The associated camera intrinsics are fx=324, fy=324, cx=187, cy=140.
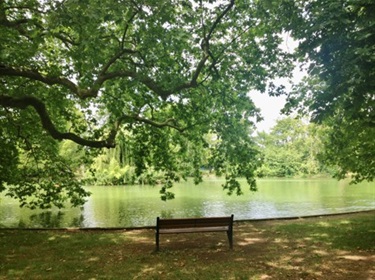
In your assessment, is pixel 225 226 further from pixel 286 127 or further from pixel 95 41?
pixel 286 127

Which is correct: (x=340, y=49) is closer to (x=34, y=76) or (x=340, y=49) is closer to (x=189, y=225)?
(x=189, y=225)

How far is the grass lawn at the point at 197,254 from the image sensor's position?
6.06 meters

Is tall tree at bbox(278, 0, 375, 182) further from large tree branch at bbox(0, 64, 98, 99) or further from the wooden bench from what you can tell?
large tree branch at bbox(0, 64, 98, 99)

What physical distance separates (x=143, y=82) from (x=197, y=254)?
4.46 m

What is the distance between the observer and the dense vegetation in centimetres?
620

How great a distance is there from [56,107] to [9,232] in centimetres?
434

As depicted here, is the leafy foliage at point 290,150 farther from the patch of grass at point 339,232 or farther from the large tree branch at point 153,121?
the large tree branch at point 153,121

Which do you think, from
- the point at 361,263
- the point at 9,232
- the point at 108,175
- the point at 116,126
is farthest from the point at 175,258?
the point at 108,175

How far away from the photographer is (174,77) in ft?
31.1

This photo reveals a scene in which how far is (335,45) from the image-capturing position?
608cm

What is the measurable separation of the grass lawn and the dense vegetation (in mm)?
2572

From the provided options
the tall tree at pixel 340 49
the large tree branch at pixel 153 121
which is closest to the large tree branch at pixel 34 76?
the large tree branch at pixel 153 121

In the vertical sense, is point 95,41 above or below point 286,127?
below

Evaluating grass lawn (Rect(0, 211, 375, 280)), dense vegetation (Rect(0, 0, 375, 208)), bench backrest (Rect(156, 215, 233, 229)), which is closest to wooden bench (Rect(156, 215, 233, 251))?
bench backrest (Rect(156, 215, 233, 229))
